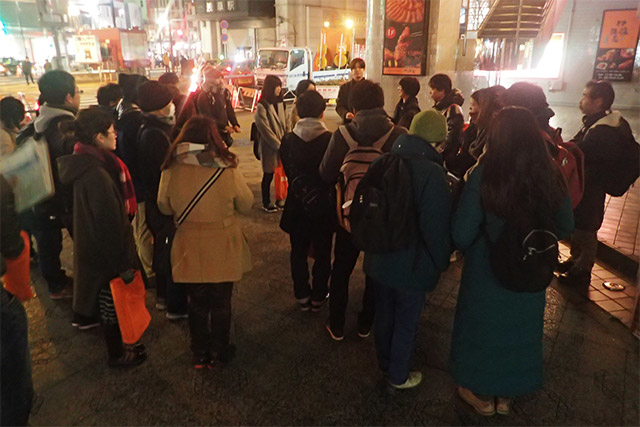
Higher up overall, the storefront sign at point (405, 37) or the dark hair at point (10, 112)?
the storefront sign at point (405, 37)

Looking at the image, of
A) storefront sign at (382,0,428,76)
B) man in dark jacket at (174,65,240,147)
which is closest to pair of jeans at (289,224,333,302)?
man in dark jacket at (174,65,240,147)

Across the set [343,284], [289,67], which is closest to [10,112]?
[343,284]

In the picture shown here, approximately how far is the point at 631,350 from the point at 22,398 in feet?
13.2

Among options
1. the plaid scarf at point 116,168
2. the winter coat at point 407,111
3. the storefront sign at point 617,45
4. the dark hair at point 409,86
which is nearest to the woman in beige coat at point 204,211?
the plaid scarf at point 116,168

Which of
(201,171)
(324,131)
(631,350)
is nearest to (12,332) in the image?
(201,171)

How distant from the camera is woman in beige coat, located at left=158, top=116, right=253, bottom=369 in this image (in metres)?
2.79

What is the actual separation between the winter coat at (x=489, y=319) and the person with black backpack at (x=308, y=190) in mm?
1272

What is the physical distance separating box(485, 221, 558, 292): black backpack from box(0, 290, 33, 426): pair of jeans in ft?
7.62

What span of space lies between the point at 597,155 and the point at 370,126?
Result: 227 centimetres

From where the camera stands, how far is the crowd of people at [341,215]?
91.4 inches

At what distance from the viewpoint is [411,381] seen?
9.95ft

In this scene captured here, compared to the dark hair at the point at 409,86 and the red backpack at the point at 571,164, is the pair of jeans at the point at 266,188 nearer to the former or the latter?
the dark hair at the point at 409,86

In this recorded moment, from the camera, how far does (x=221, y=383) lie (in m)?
3.06

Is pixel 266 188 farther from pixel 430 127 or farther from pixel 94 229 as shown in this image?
pixel 430 127
